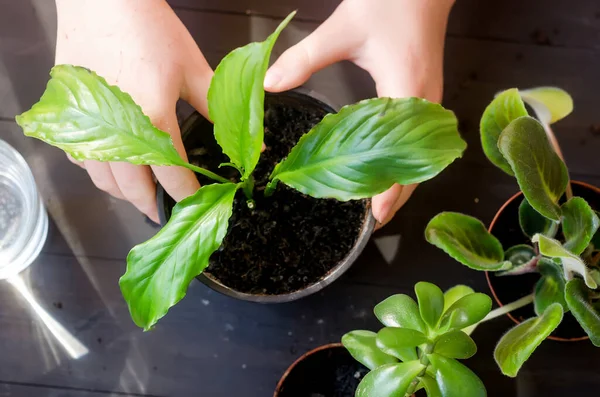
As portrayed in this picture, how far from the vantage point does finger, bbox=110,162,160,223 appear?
609 millimetres

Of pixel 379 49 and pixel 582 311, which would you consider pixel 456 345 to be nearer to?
pixel 582 311

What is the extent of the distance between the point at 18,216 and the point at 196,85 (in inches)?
14.1

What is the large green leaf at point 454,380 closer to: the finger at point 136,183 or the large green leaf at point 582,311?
the large green leaf at point 582,311

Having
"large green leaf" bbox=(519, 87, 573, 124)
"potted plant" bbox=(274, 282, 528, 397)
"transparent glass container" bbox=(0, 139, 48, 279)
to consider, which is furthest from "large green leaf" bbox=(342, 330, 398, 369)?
"transparent glass container" bbox=(0, 139, 48, 279)

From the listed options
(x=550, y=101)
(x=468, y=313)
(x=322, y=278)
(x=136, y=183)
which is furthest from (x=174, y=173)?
(x=550, y=101)

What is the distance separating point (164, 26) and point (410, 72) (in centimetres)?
28

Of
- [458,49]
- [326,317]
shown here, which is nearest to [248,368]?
[326,317]

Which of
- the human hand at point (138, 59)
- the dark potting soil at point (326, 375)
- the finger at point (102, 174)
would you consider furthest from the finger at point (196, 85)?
the dark potting soil at point (326, 375)

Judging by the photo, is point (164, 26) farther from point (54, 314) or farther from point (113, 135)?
point (54, 314)

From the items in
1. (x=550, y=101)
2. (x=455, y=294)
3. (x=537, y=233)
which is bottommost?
A: (x=455, y=294)

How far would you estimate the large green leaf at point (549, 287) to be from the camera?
0.62m

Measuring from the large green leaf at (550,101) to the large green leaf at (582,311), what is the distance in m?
0.19

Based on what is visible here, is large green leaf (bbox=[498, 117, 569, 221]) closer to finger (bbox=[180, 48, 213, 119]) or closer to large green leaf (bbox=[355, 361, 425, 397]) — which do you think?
large green leaf (bbox=[355, 361, 425, 397])

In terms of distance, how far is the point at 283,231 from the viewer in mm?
670
